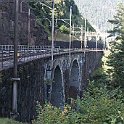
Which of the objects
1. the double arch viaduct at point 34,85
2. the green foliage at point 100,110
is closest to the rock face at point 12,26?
the double arch viaduct at point 34,85

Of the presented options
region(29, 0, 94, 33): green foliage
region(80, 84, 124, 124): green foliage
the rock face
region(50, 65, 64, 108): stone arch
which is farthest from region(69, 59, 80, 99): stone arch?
region(80, 84, 124, 124): green foliage

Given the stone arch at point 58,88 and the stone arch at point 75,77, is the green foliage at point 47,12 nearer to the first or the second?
the stone arch at point 75,77

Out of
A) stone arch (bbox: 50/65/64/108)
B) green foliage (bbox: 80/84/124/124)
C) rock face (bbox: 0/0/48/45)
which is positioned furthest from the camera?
rock face (bbox: 0/0/48/45)

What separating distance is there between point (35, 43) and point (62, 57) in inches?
784

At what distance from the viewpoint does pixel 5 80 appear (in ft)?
73.4

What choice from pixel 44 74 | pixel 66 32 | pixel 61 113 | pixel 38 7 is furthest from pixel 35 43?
pixel 61 113

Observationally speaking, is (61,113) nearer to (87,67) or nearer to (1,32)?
(1,32)

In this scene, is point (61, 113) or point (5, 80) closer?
point (61, 113)

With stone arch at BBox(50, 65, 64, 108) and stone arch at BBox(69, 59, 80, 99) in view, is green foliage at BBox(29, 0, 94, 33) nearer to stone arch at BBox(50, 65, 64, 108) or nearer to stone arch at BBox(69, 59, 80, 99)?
stone arch at BBox(69, 59, 80, 99)

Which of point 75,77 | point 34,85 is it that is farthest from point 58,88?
point 75,77

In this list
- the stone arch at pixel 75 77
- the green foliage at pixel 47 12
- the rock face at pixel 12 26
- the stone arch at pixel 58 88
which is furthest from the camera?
the green foliage at pixel 47 12

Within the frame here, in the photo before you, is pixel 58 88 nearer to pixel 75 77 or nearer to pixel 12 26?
pixel 12 26

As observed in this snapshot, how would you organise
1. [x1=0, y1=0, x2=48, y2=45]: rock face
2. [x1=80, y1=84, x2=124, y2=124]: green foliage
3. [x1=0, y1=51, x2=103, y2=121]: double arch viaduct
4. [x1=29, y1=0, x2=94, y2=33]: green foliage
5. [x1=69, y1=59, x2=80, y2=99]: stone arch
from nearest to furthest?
[x1=80, y1=84, x2=124, y2=124]: green foliage < [x1=0, y1=51, x2=103, y2=121]: double arch viaduct < [x1=0, y1=0, x2=48, y2=45]: rock face < [x1=69, y1=59, x2=80, y2=99]: stone arch < [x1=29, y1=0, x2=94, y2=33]: green foliage

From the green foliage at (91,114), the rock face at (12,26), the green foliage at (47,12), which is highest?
the green foliage at (47,12)
